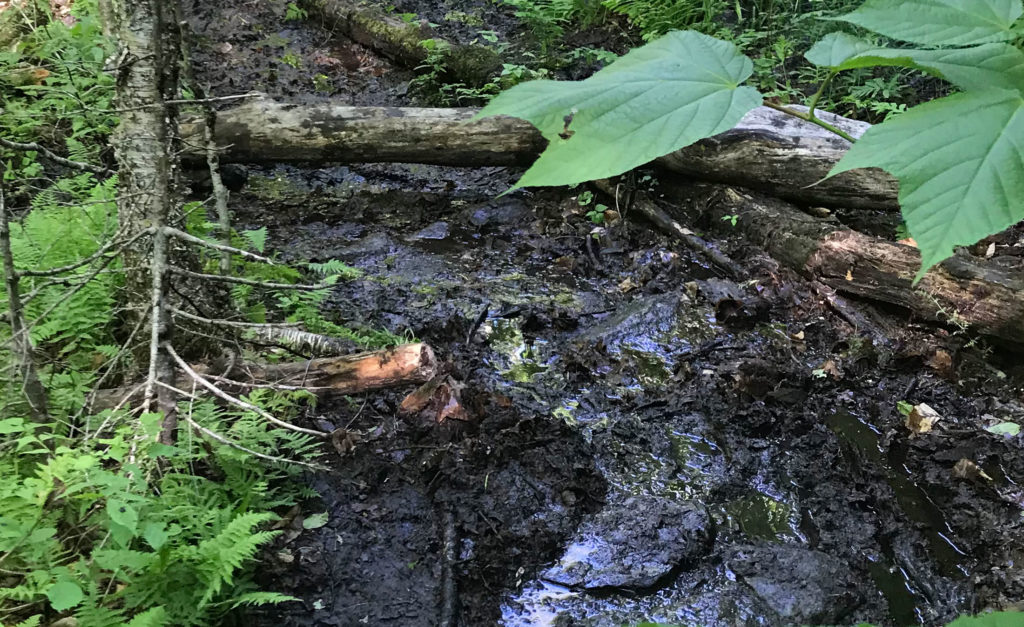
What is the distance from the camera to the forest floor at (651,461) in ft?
9.65

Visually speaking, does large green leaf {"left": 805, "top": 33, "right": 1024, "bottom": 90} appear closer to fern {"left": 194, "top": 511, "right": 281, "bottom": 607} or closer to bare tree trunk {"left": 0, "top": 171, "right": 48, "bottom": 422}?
fern {"left": 194, "top": 511, "right": 281, "bottom": 607}

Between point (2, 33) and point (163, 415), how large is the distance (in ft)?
25.2

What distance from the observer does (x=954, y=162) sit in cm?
67

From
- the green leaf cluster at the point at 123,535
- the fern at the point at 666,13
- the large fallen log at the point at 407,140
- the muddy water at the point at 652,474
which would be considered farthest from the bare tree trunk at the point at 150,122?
the fern at the point at 666,13

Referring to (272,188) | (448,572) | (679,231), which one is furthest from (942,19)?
(272,188)

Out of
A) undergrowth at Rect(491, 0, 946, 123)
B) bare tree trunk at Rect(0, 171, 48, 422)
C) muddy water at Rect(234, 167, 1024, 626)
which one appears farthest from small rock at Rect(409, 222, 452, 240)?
bare tree trunk at Rect(0, 171, 48, 422)

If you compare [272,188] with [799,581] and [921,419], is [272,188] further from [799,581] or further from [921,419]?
[921,419]

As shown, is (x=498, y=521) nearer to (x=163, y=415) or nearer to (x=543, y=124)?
(x=163, y=415)

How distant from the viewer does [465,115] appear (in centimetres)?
644

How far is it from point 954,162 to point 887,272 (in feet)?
14.9

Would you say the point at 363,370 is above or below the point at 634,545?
above

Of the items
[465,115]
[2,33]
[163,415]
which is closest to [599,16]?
[465,115]

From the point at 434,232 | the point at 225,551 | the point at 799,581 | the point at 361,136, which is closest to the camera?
the point at 225,551

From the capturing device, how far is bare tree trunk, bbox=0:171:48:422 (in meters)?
2.37
